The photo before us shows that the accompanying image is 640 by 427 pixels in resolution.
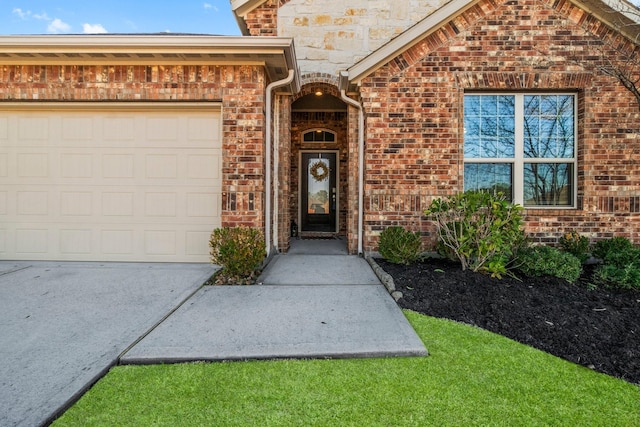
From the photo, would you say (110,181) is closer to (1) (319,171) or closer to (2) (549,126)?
(1) (319,171)

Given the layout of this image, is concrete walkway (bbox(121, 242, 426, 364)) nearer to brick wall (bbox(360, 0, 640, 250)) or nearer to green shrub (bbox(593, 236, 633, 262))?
brick wall (bbox(360, 0, 640, 250))

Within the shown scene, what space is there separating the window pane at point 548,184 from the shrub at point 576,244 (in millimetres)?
619

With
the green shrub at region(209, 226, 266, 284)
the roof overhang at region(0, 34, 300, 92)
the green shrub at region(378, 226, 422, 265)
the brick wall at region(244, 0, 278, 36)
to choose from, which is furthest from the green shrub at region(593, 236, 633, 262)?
the brick wall at region(244, 0, 278, 36)

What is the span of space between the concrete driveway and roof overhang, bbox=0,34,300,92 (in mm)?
3109

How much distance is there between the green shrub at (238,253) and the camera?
14.1 ft

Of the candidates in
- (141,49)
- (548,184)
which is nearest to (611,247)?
(548,184)

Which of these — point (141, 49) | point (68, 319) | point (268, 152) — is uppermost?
point (141, 49)

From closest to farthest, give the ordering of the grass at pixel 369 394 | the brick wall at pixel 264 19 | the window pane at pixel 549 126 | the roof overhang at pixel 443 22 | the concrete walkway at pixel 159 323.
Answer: the grass at pixel 369 394
the concrete walkway at pixel 159 323
the roof overhang at pixel 443 22
the window pane at pixel 549 126
the brick wall at pixel 264 19

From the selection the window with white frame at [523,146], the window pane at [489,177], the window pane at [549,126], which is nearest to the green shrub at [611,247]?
the window with white frame at [523,146]

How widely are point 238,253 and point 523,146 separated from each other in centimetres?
508

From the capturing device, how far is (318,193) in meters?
9.67

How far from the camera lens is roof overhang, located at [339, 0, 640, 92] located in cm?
523

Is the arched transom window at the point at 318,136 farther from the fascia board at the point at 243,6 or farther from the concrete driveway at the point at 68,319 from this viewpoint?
the concrete driveway at the point at 68,319

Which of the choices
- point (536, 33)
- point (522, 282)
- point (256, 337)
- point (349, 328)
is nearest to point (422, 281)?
point (522, 282)
